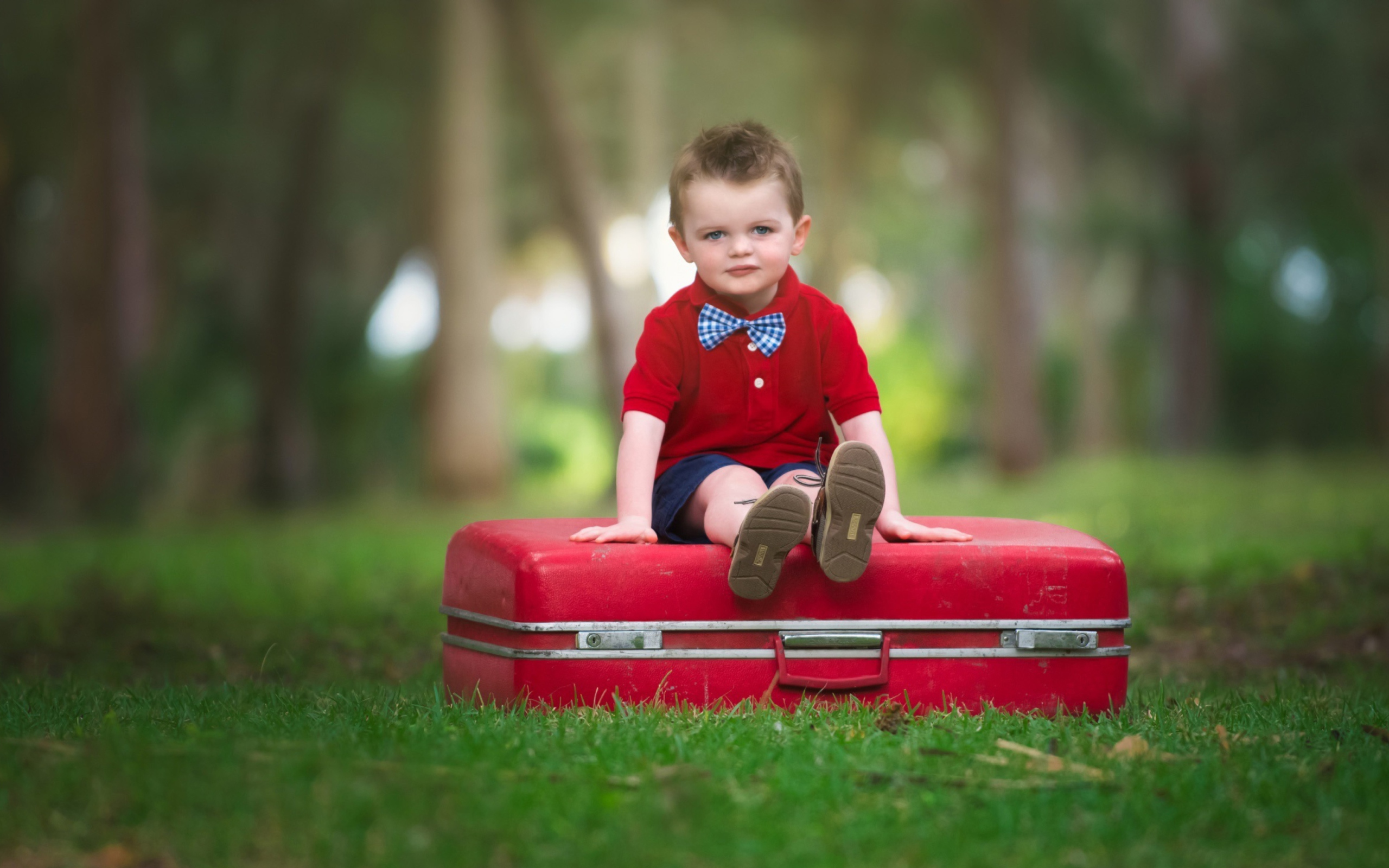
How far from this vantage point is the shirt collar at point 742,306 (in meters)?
4.20

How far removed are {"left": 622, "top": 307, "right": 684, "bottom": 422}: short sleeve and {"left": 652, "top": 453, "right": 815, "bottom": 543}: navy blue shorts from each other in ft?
0.58

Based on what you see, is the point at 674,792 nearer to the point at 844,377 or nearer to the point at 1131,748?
the point at 1131,748

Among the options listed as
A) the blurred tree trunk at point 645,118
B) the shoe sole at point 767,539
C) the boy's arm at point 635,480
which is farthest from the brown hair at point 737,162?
the blurred tree trunk at point 645,118

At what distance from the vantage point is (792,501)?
341cm

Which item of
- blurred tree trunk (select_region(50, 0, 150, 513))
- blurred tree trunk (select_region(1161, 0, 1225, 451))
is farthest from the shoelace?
blurred tree trunk (select_region(1161, 0, 1225, 451))

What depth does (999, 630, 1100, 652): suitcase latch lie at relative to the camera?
3.76m

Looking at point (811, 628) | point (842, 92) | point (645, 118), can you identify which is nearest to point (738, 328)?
point (811, 628)

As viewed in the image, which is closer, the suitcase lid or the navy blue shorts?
the suitcase lid

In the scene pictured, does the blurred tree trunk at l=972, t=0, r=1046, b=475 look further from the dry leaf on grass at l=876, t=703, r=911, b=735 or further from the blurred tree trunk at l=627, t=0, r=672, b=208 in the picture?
the dry leaf on grass at l=876, t=703, r=911, b=735

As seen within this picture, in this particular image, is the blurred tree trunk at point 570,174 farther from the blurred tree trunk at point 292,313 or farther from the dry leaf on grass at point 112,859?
the dry leaf on grass at point 112,859

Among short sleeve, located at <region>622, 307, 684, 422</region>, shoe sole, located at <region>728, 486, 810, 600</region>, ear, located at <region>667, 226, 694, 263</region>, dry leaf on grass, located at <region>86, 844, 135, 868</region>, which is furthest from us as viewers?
ear, located at <region>667, 226, 694, 263</region>

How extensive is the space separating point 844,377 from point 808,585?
820 millimetres

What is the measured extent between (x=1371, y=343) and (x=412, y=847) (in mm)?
23109

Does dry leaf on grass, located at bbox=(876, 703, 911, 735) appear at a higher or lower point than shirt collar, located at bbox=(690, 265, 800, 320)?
lower
